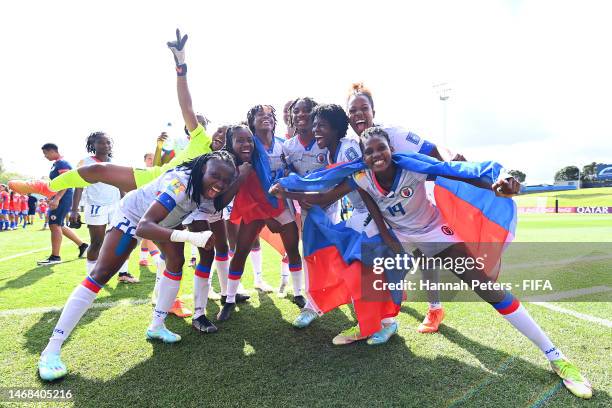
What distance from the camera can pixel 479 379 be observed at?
269cm

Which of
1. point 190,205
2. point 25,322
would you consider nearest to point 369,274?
point 190,205

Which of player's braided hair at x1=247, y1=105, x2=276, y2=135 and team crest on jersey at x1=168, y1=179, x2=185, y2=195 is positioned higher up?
player's braided hair at x1=247, y1=105, x2=276, y2=135

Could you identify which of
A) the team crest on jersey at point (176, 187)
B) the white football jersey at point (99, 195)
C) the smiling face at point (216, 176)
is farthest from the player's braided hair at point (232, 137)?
the white football jersey at point (99, 195)

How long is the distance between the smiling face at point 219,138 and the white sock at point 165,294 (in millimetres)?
1503

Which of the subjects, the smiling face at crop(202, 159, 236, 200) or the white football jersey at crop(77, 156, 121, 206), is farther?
the white football jersey at crop(77, 156, 121, 206)

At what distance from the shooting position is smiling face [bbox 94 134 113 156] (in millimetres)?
5117

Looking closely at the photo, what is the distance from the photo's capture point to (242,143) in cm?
381

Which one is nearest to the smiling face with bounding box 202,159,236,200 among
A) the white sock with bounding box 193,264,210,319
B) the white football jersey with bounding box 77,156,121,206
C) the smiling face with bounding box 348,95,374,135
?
the white sock with bounding box 193,264,210,319

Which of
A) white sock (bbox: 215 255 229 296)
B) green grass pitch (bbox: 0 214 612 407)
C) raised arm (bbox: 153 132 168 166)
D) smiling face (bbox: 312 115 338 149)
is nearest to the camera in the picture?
green grass pitch (bbox: 0 214 612 407)

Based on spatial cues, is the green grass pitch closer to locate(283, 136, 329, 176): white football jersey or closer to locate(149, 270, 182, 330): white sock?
locate(149, 270, 182, 330): white sock

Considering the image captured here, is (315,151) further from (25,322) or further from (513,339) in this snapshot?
(25,322)

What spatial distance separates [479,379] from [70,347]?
3553mm

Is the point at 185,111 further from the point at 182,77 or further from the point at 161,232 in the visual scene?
the point at 161,232

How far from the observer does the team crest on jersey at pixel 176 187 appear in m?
3.05
